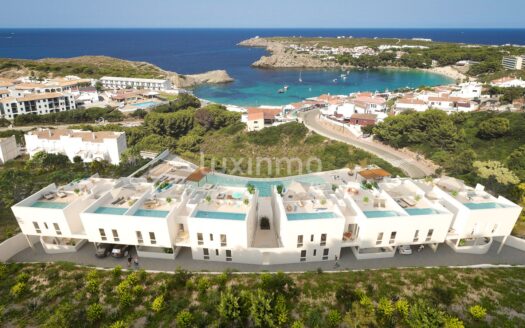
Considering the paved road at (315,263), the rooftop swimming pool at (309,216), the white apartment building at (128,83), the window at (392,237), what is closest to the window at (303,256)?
the paved road at (315,263)

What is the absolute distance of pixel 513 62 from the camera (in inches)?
4215

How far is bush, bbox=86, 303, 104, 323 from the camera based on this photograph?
17797mm

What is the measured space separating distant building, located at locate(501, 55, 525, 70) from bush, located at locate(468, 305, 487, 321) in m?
119

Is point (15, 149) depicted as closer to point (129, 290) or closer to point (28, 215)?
point (28, 215)

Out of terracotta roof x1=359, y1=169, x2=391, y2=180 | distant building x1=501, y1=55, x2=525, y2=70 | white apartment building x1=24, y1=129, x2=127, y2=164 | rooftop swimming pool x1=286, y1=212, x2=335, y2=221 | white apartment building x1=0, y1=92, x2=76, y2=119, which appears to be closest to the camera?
rooftop swimming pool x1=286, y1=212, x2=335, y2=221

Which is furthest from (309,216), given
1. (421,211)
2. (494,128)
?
(494,128)

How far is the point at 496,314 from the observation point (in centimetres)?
1816

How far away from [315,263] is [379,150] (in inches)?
1226

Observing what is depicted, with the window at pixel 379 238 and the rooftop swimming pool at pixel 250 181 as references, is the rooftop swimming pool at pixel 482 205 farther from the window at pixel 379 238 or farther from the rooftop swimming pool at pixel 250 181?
the rooftop swimming pool at pixel 250 181

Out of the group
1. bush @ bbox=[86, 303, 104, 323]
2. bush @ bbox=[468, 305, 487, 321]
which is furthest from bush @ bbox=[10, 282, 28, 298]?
bush @ bbox=[468, 305, 487, 321]

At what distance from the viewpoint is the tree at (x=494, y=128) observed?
47188mm

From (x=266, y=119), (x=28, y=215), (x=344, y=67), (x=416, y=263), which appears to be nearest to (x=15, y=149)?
(x=28, y=215)

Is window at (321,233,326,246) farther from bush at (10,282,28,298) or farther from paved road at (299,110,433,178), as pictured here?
paved road at (299,110,433,178)

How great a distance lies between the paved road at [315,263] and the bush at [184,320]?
4664 mm
